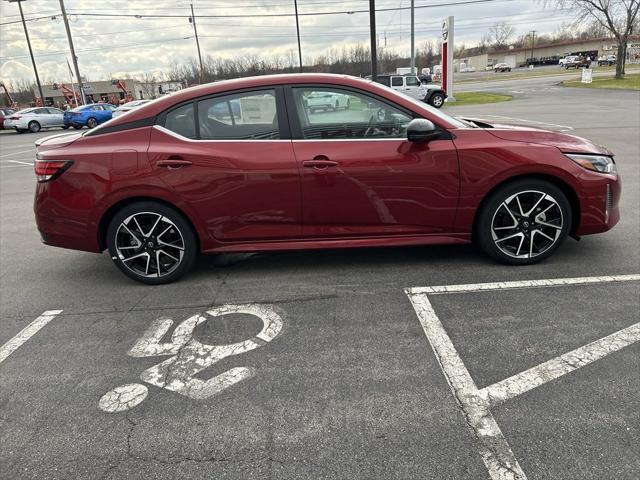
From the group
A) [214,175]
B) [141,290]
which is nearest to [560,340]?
[214,175]

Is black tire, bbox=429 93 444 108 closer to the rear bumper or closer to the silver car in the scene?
the silver car

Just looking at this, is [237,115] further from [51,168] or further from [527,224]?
[527,224]

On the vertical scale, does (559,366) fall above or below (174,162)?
below

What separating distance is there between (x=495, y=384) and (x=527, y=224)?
1.94m

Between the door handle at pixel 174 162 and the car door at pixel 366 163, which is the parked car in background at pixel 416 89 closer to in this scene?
the car door at pixel 366 163

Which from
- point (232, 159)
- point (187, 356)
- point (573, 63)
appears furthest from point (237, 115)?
point (573, 63)

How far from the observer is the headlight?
13.0 ft

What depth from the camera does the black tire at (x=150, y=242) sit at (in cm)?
402

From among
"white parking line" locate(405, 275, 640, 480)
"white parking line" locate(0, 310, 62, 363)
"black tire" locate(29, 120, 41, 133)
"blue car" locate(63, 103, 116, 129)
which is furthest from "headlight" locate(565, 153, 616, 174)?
"black tire" locate(29, 120, 41, 133)

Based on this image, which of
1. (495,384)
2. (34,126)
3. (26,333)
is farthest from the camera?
(34,126)

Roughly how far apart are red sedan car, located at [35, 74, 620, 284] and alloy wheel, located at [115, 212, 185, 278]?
0.01m

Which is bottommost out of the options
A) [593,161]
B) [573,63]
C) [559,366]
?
[559,366]

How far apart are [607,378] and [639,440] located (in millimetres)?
482

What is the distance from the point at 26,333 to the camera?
11.4 feet
